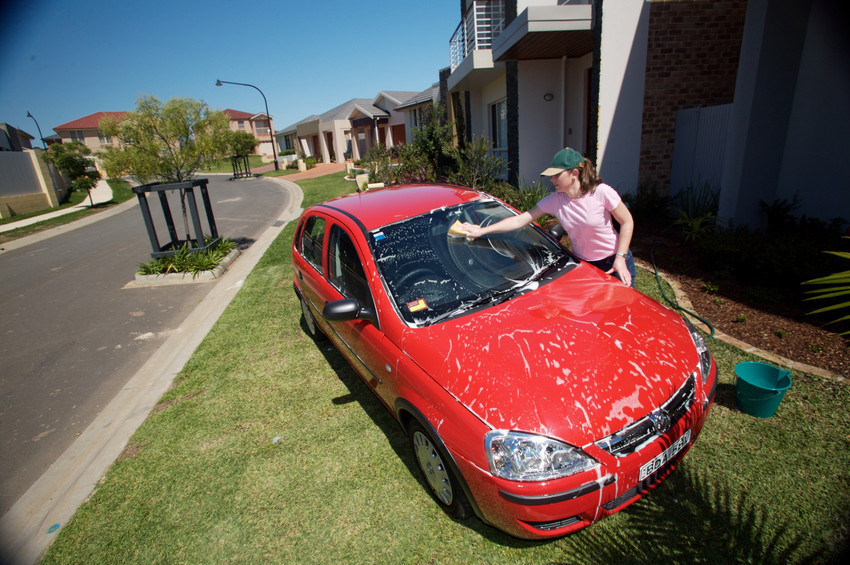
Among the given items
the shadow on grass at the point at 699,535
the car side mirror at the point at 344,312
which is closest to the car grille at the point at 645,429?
the shadow on grass at the point at 699,535

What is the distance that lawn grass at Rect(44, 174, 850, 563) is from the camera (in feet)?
7.48

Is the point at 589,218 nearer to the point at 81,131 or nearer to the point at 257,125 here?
the point at 257,125

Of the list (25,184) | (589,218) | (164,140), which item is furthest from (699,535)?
(25,184)

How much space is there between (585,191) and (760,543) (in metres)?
A: 2.36

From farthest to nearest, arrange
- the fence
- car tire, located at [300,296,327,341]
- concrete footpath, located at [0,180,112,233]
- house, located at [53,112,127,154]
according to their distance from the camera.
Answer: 1. house, located at [53,112,127,154]
2. the fence
3. concrete footpath, located at [0,180,112,233]
4. car tire, located at [300,296,327,341]

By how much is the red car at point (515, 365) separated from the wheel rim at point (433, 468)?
1 centimetres

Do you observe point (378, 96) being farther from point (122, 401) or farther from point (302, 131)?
point (122, 401)

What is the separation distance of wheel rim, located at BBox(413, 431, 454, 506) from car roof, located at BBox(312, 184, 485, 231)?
1636 mm

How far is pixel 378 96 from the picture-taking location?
3531 centimetres

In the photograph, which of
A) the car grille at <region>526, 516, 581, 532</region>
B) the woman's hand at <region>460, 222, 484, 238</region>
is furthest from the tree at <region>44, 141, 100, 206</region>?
the car grille at <region>526, 516, 581, 532</region>

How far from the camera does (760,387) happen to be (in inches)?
115

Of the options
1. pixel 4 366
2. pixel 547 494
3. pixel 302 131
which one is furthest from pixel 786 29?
pixel 302 131

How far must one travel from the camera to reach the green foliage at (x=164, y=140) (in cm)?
782

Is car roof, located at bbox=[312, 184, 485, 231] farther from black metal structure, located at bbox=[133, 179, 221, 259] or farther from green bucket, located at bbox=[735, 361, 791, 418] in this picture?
black metal structure, located at bbox=[133, 179, 221, 259]
